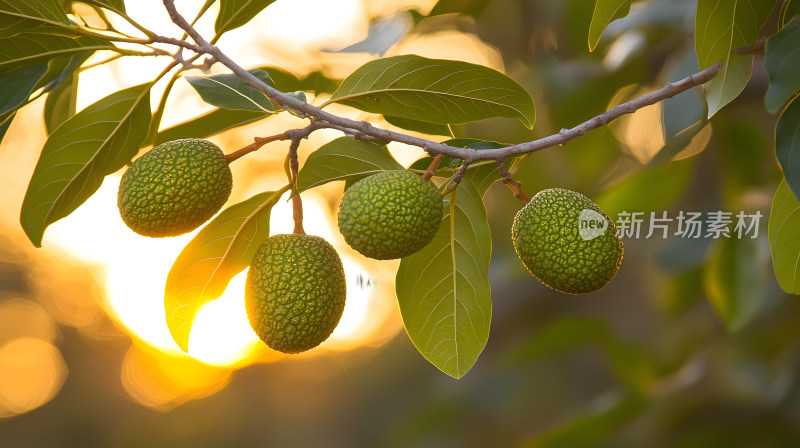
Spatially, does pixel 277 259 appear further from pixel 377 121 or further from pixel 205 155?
pixel 377 121

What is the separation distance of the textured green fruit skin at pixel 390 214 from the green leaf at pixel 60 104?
97 centimetres

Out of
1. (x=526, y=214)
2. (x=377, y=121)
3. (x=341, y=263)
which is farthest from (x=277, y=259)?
(x=377, y=121)

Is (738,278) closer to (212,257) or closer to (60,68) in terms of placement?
(212,257)

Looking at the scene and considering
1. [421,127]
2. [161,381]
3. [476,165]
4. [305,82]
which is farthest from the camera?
[161,381]

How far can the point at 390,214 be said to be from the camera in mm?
1113

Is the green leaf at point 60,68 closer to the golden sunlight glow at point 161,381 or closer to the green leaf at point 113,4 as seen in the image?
the green leaf at point 113,4

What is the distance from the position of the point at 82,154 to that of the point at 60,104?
444mm

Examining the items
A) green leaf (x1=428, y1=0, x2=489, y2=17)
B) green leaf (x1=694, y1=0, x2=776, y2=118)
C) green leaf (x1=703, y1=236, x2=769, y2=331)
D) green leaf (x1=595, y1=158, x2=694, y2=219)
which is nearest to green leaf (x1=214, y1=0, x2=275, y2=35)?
green leaf (x1=694, y1=0, x2=776, y2=118)

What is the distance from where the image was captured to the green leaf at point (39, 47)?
1.33 meters

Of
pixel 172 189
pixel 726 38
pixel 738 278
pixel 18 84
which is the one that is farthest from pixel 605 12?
pixel 738 278

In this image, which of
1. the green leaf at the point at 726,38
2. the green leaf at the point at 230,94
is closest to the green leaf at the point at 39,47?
the green leaf at the point at 230,94

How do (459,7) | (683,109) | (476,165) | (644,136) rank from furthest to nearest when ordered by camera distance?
1. (644,136)
2. (459,7)
3. (683,109)
4. (476,165)

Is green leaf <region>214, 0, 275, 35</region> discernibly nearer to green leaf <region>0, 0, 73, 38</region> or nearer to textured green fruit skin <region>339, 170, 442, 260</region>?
green leaf <region>0, 0, 73, 38</region>

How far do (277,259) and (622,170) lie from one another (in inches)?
149
